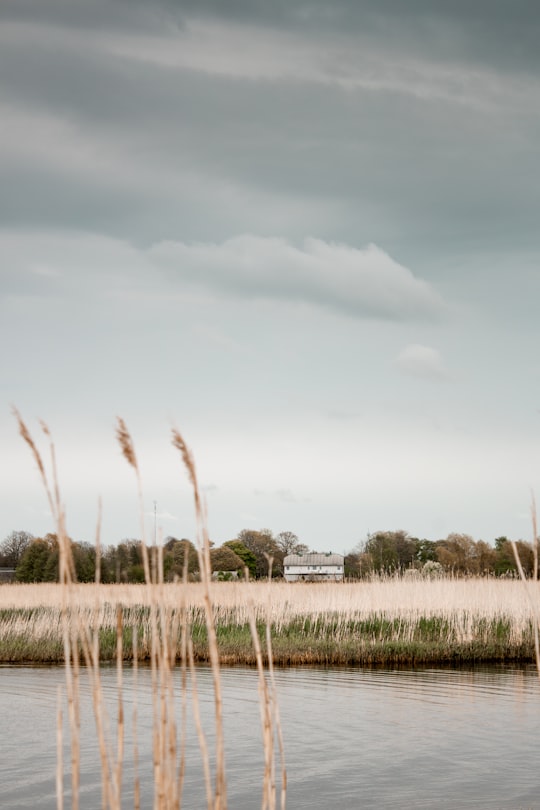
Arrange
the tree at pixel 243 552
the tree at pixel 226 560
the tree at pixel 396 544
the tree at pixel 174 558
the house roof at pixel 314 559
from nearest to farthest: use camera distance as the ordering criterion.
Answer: the tree at pixel 174 558 < the tree at pixel 396 544 < the tree at pixel 226 560 < the tree at pixel 243 552 < the house roof at pixel 314 559

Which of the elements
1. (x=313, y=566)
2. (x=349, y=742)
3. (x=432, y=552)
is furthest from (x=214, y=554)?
(x=349, y=742)

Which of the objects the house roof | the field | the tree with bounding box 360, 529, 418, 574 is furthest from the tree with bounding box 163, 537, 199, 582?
the house roof

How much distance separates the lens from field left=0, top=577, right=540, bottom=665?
19469mm

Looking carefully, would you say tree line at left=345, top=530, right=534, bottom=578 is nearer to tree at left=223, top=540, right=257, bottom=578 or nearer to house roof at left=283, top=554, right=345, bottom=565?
tree at left=223, top=540, right=257, bottom=578

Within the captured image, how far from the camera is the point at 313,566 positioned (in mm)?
113562

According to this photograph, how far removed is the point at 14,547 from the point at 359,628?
2744 inches

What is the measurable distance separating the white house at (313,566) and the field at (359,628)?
87.1 meters

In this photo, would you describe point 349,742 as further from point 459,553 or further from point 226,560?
point 226,560

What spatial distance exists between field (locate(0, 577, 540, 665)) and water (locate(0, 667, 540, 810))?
2.62 m

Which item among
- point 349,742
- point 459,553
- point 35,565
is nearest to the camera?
point 349,742

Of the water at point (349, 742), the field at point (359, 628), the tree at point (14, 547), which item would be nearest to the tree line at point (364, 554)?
the tree at point (14, 547)

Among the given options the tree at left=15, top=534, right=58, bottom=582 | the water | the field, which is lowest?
the water

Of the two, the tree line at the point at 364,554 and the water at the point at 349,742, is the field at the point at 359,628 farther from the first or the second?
the tree line at the point at 364,554

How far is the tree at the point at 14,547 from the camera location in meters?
84.6
